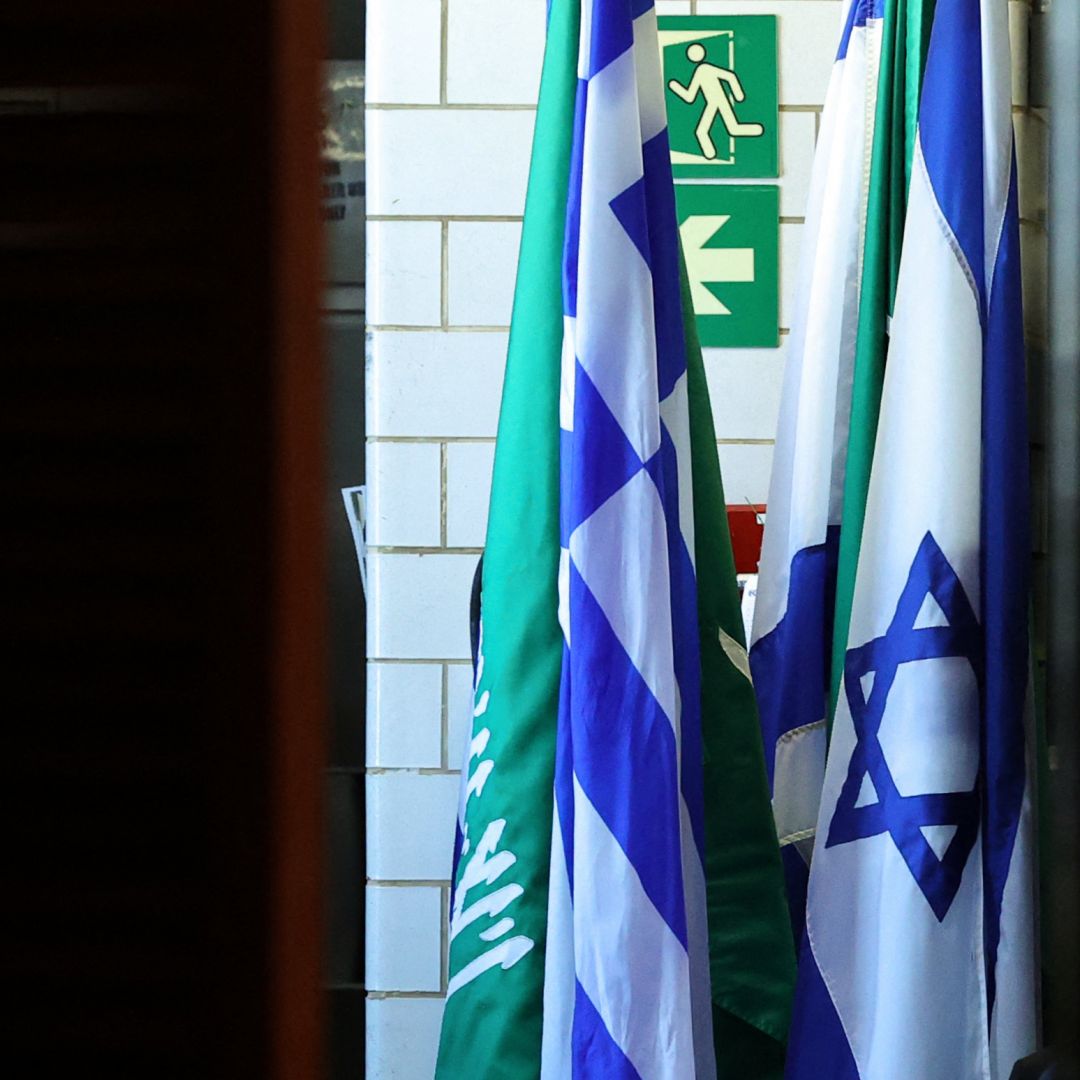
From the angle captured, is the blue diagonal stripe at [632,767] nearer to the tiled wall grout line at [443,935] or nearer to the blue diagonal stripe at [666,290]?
the blue diagonal stripe at [666,290]

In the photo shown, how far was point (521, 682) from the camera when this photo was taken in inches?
45.1

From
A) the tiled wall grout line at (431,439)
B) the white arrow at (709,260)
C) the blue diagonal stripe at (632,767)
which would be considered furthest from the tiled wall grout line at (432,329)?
the blue diagonal stripe at (632,767)

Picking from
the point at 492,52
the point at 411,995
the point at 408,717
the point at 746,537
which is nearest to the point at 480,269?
the point at 492,52

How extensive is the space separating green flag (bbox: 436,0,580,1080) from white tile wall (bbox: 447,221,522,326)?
53cm

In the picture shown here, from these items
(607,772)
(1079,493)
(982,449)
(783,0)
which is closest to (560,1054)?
(607,772)

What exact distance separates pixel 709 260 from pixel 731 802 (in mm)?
805

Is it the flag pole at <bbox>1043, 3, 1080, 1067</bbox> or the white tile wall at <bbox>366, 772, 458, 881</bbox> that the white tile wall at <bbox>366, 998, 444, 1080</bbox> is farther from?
the flag pole at <bbox>1043, 3, 1080, 1067</bbox>

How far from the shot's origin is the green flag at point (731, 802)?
120 centimetres

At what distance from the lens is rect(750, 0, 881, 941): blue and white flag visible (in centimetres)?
139

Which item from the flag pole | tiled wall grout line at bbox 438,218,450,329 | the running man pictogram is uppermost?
the running man pictogram

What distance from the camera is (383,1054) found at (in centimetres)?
170

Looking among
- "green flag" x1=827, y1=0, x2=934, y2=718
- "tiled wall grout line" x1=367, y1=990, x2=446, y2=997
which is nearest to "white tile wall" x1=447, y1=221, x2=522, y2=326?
"green flag" x1=827, y1=0, x2=934, y2=718

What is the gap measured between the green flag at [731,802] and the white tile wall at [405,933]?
22.2 inches

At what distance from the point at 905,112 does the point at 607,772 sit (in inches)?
30.5
